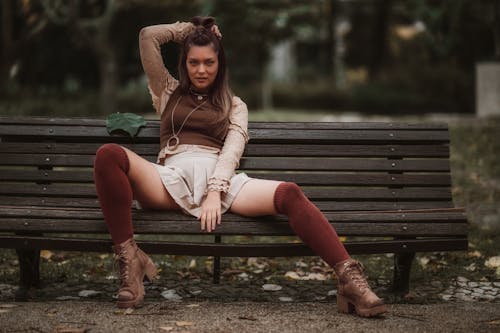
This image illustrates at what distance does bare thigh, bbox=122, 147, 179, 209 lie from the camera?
144 inches

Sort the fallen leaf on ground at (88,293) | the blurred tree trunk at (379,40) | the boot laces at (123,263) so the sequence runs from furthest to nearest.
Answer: the blurred tree trunk at (379,40) < the fallen leaf on ground at (88,293) < the boot laces at (123,263)

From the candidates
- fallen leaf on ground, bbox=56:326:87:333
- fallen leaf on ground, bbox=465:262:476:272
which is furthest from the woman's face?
fallen leaf on ground, bbox=465:262:476:272

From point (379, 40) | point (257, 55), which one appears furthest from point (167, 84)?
point (379, 40)

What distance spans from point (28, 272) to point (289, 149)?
5.75 ft

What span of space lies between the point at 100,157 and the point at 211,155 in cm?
70

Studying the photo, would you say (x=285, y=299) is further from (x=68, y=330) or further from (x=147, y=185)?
(x=68, y=330)

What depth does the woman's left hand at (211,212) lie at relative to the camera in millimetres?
3596

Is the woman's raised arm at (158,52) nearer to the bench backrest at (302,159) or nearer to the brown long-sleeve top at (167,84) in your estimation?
the brown long-sleeve top at (167,84)

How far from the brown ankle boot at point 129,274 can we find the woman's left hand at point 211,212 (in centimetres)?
38

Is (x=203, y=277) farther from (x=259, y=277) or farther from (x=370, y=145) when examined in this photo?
(x=370, y=145)

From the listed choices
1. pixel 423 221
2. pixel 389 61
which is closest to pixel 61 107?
pixel 423 221

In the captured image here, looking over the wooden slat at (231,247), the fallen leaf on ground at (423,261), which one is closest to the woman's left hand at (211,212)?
the wooden slat at (231,247)

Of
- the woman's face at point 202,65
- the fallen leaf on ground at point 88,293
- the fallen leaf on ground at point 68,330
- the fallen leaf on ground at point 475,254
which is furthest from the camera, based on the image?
the fallen leaf on ground at point 475,254

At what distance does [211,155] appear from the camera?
155 inches
